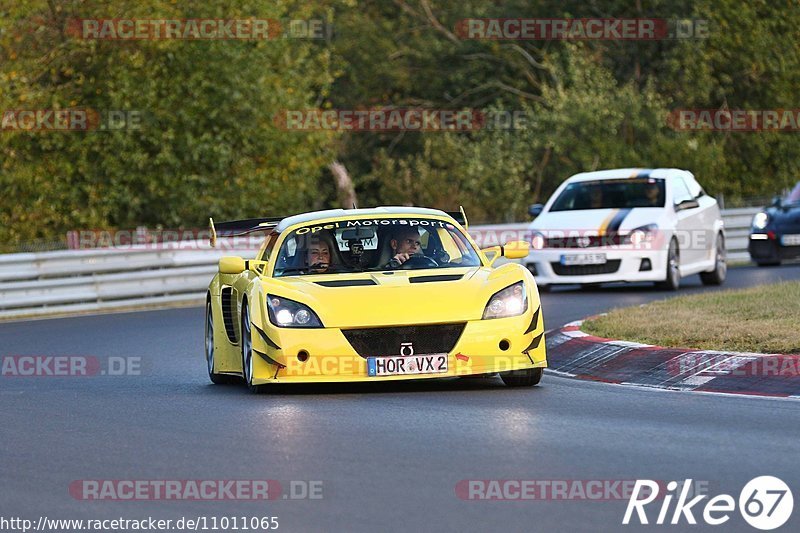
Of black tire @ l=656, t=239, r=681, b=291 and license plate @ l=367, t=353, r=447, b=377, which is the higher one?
black tire @ l=656, t=239, r=681, b=291

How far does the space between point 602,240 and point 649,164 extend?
17136 millimetres

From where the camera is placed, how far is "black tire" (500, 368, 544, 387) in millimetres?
12211

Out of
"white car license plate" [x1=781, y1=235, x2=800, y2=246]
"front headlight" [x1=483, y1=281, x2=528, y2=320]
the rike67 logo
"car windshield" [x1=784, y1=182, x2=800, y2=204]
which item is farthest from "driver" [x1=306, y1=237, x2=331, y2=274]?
"car windshield" [x1=784, y1=182, x2=800, y2=204]

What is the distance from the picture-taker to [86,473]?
887 centimetres

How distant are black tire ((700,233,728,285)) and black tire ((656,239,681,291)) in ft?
3.73

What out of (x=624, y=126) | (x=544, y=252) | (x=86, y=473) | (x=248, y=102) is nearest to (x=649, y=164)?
(x=624, y=126)

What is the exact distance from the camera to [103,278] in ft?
81.2

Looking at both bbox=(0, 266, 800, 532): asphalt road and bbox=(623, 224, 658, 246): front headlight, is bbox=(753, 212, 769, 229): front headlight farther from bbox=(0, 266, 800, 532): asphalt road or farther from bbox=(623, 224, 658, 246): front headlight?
bbox=(0, 266, 800, 532): asphalt road

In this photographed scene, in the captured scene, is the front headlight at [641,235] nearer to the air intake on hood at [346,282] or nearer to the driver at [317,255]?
the driver at [317,255]

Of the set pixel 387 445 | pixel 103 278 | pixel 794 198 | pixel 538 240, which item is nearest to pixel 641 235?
pixel 538 240

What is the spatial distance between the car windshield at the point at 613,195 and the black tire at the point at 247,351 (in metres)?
11.8

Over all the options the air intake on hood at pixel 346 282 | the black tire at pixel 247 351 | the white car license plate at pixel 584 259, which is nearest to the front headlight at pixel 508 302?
the air intake on hood at pixel 346 282

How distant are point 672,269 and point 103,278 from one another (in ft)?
25.3

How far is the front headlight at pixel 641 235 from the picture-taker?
2284 cm
